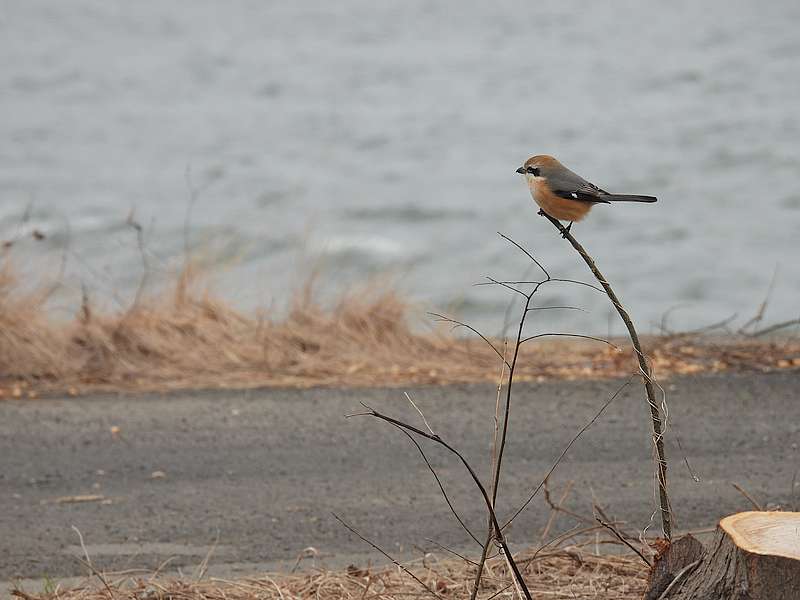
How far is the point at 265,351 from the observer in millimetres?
6152

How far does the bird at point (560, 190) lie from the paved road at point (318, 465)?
166cm

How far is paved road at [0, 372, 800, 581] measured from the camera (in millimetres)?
4203

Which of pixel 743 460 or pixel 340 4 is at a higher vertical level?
pixel 340 4

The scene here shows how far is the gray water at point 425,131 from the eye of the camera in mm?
11992

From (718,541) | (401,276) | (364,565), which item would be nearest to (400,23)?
(401,276)

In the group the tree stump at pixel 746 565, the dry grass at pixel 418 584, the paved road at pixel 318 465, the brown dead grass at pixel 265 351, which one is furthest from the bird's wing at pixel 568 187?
the brown dead grass at pixel 265 351

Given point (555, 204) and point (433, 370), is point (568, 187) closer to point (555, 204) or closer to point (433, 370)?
point (555, 204)

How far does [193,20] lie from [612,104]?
7.89 meters

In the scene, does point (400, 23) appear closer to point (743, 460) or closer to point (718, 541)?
point (743, 460)

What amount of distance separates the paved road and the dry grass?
0.55m

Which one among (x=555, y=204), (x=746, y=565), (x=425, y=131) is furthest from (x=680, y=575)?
(x=425, y=131)

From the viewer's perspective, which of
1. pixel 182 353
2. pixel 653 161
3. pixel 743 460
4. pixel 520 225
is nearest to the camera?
pixel 743 460

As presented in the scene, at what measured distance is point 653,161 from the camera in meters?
15.0

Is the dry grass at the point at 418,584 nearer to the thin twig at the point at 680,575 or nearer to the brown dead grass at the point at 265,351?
the thin twig at the point at 680,575
